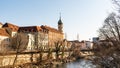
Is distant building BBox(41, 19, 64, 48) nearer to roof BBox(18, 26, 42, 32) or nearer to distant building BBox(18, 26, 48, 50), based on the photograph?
distant building BBox(18, 26, 48, 50)

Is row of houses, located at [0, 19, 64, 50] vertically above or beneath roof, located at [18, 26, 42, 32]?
beneath

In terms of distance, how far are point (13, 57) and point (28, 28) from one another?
35239 millimetres

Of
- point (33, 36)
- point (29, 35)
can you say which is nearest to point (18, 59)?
point (29, 35)

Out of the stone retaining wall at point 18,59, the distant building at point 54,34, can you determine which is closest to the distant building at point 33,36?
the distant building at point 54,34

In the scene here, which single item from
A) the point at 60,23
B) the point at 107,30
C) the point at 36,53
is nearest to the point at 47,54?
the point at 36,53

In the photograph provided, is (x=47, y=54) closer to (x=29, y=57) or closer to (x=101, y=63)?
A: (x=29, y=57)

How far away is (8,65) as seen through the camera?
32469mm

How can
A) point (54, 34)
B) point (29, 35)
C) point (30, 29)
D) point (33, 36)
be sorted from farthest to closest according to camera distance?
1. point (54, 34)
2. point (30, 29)
3. point (33, 36)
4. point (29, 35)

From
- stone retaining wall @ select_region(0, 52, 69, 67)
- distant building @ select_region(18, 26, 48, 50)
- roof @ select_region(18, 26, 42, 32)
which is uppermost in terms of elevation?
roof @ select_region(18, 26, 42, 32)

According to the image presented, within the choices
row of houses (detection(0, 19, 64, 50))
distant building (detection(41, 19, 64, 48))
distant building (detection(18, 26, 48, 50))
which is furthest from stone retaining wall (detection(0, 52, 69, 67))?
distant building (detection(41, 19, 64, 48))

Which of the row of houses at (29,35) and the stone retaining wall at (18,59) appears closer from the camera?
the stone retaining wall at (18,59)

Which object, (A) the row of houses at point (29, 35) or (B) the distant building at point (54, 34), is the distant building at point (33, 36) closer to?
(A) the row of houses at point (29, 35)

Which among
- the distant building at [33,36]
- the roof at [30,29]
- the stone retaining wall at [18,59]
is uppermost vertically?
the roof at [30,29]

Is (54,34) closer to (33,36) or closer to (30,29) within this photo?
(30,29)
